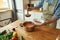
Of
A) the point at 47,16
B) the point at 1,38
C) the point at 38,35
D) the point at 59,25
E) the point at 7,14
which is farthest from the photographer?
the point at 7,14

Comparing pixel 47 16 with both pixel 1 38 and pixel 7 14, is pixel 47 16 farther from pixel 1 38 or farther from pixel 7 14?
pixel 7 14

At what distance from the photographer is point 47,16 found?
1799mm

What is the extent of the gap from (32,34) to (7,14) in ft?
7.75

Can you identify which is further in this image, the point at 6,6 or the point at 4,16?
the point at 6,6

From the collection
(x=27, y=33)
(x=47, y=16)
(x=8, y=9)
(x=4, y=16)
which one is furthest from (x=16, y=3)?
(x=27, y=33)

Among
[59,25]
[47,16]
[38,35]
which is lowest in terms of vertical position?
[59,25]

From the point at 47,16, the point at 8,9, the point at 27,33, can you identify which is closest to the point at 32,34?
the point at 27,33

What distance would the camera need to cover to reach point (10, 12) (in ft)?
11.6

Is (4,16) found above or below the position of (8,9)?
below

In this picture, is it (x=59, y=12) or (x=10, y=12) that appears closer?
(x=59, y=12)

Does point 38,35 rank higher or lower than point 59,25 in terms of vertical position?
higher

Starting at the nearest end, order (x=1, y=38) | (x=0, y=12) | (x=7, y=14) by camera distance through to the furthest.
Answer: (x=1, y=38)
(x=0, y=12)
(x=7, y=14)

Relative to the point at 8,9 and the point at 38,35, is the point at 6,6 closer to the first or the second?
the point at 8,9

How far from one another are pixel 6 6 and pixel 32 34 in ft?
8.71
